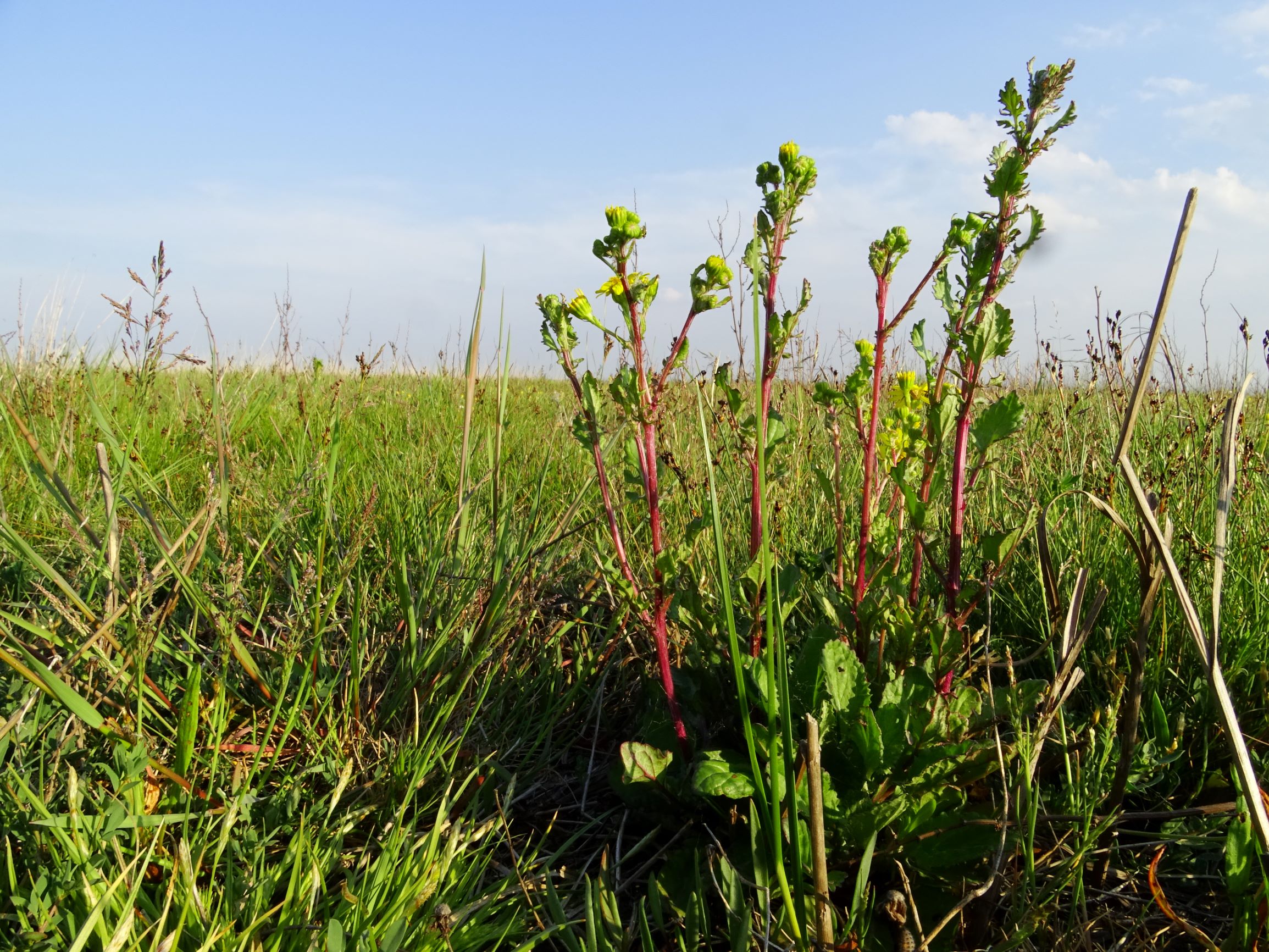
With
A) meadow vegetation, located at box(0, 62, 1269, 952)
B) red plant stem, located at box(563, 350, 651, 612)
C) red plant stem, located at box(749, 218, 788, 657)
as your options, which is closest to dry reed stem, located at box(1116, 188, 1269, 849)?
meadow vegetation, located at box(0, 62, 1269, 952)

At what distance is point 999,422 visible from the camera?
1.29 metres

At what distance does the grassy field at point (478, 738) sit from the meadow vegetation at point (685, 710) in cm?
1

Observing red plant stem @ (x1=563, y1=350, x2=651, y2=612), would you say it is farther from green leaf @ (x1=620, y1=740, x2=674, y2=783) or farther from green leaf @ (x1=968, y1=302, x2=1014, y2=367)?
green leaf @ (x1=968, y1=302, x2=1014, y2=367)

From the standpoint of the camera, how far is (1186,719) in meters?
1.65

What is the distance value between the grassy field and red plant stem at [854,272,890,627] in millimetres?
137

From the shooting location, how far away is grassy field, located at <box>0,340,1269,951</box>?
1.17 m

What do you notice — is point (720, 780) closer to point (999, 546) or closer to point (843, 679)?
point (843, 679)

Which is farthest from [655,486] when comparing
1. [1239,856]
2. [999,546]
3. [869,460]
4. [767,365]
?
[1239,856]

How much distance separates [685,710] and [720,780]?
0.33m

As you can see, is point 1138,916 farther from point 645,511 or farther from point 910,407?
point 645,511

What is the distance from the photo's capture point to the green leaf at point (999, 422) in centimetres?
128

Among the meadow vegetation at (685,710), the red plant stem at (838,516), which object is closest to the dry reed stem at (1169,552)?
the meadow vegetation at (685,710)

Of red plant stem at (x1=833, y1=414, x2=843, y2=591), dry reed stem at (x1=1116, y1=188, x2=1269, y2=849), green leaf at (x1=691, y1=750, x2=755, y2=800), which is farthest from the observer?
red plant stem at (x1=833, y1=414, x2=843, y2=591)

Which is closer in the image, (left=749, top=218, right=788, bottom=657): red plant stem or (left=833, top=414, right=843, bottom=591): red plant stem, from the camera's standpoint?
(left=749, top=218, right=788, bottom=657): red plant stem
